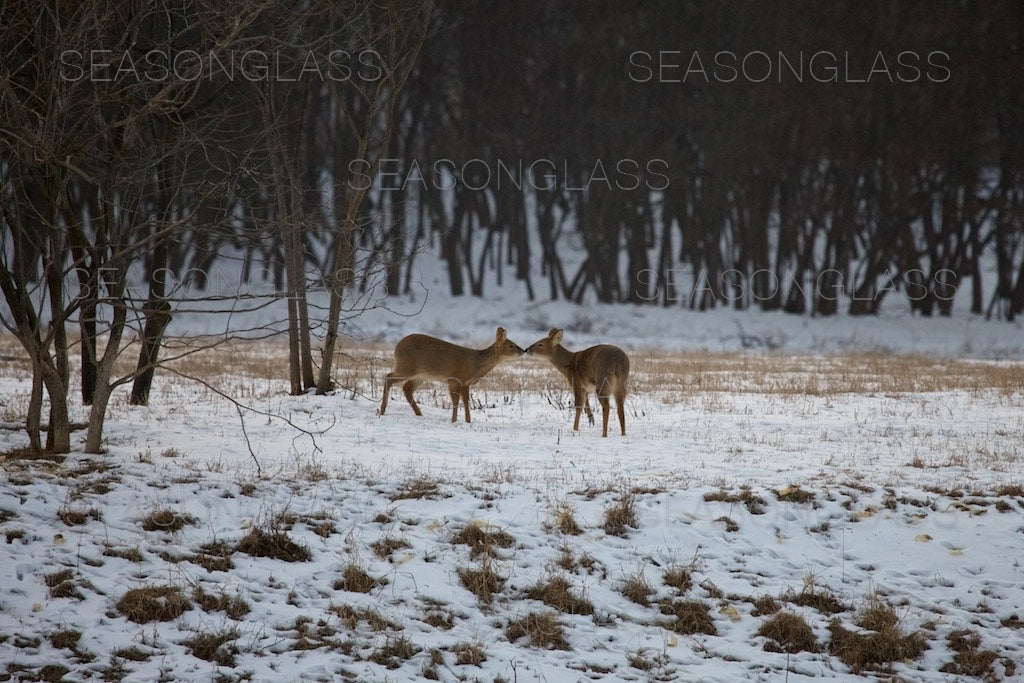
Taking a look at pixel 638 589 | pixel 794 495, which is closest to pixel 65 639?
pixel 638 589

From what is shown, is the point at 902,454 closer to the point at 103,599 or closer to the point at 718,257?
the point at 103,599

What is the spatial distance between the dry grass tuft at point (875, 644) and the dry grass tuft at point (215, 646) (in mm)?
4179

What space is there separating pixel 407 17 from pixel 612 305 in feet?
85.6

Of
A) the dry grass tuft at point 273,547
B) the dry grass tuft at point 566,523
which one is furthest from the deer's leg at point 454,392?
the dry grass tuft at point 273,547

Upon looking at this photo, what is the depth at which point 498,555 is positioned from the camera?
306 inches

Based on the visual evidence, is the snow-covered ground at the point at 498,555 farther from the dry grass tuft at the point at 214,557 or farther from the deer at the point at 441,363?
the deer at the point at 441,363

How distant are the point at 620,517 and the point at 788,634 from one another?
178cm

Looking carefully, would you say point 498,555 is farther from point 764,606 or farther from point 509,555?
point 764,606

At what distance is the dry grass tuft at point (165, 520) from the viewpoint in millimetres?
7836

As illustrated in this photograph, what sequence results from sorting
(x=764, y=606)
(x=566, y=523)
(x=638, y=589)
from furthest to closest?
1. (x=566, y=523)
2. (x=638, y=589)
3. (x=764, y=606)

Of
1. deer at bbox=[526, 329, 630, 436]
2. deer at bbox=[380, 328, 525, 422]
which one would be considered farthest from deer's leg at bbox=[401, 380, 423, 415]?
deer at bbox=[526, 329, 630, 436]

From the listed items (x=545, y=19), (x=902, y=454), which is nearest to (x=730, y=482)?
(x=902, y=454)

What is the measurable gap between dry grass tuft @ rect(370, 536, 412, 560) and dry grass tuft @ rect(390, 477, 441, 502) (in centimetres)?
75

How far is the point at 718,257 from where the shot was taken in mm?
41406
